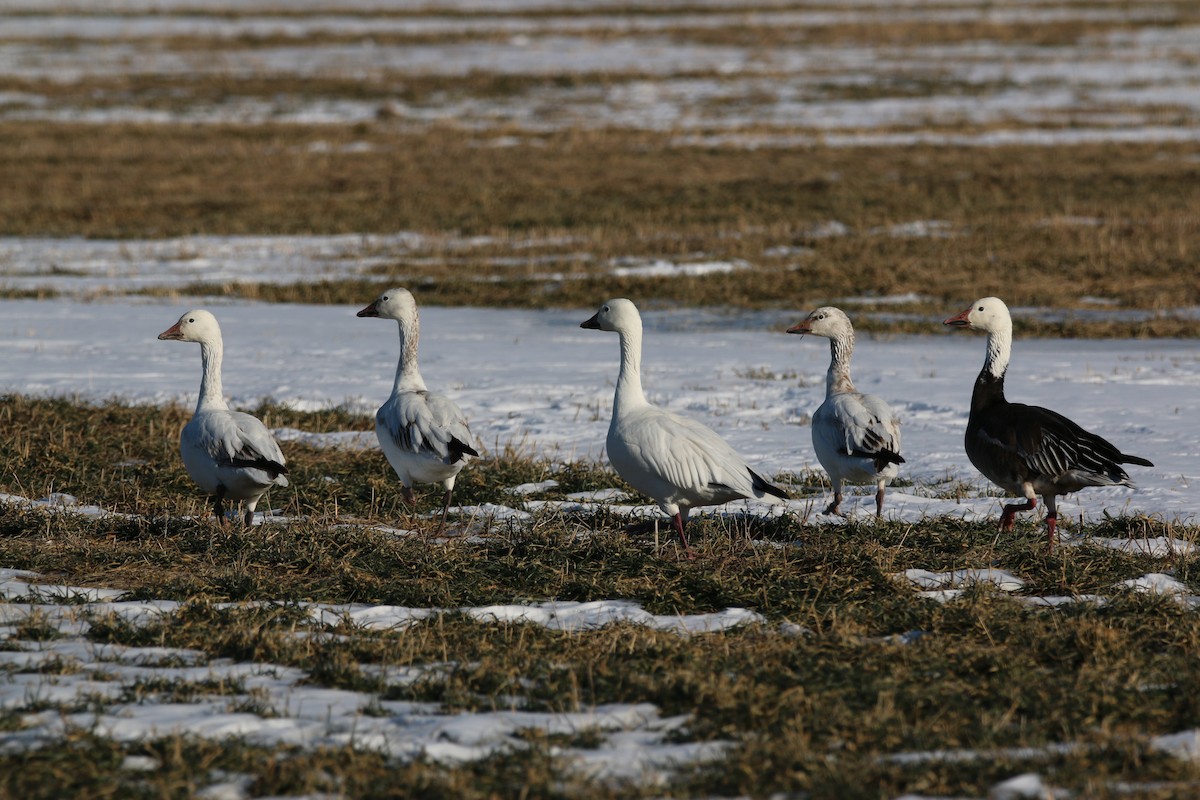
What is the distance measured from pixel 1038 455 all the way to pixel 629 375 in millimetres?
2422

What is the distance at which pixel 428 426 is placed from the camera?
337 inches

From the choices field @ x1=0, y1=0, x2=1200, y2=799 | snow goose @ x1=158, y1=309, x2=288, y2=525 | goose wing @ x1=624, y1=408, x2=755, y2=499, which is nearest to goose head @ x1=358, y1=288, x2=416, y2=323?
field @ x1=0, y1=0, x2=1200, y2=799

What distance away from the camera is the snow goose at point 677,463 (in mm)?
7668

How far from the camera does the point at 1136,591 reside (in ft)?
21.9

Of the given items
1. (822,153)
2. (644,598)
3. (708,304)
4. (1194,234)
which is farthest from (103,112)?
(644,598)

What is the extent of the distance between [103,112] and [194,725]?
133 ft

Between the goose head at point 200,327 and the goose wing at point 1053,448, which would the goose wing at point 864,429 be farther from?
the goose head at point 200,327

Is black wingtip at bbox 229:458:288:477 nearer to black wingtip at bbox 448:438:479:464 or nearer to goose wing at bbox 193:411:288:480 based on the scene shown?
goose wing at bbox 193:411:288:480

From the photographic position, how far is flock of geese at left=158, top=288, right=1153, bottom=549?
7.71 metres

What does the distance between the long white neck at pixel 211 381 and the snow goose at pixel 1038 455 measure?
4.84 metres

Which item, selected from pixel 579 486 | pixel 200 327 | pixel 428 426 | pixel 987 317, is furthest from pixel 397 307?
pixel 987 317

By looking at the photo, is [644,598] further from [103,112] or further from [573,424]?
[103,112]

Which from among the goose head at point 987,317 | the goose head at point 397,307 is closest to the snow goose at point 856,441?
the goose head at point 987,317

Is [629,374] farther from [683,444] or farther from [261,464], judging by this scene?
[261,464]
